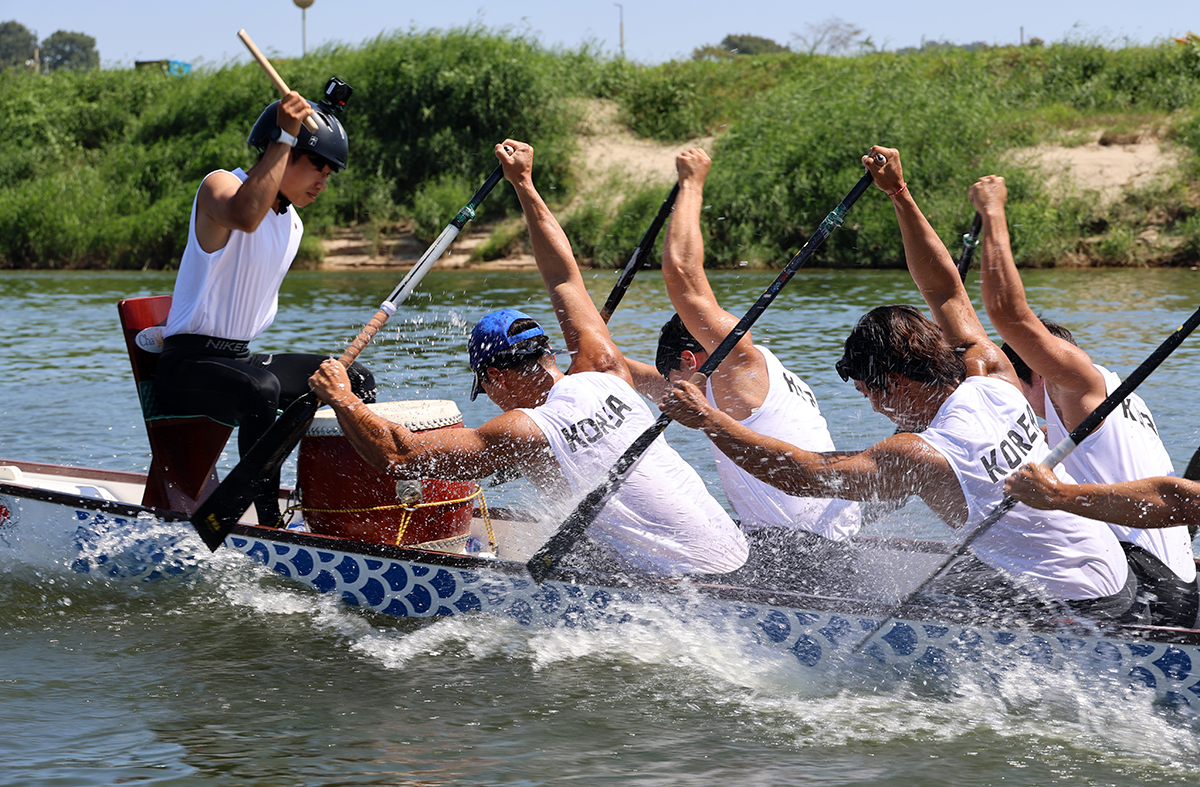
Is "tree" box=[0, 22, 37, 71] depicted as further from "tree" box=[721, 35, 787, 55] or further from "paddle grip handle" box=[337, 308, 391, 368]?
"paddle grip handle" box=[337, 308, 391, 368]

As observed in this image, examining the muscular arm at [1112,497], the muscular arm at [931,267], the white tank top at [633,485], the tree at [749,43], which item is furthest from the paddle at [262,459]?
the tree at [749,43]

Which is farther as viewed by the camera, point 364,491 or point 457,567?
point 364,491

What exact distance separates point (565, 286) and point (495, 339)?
849mm

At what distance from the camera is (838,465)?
4.12 m

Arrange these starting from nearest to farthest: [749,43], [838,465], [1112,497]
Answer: [1112,497] < [838,465] < [749,43]

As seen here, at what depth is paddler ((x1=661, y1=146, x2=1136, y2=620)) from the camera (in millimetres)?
4035

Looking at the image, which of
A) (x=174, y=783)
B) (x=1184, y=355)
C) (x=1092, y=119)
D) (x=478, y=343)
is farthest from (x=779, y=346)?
(x=1092, y=119)

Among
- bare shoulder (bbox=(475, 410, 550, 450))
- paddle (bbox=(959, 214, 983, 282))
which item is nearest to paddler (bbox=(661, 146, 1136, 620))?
bare shoulder (bbox=(475, 410, 550, 450))

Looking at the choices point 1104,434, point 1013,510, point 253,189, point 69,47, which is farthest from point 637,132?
point 69,47

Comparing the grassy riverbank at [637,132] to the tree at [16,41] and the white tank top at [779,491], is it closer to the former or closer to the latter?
the white tank top at [779,491]

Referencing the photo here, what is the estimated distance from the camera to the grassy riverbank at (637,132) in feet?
81.5

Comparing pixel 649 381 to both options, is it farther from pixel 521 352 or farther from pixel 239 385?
pixel 239 385

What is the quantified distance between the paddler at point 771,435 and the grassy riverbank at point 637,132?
57.3 feet

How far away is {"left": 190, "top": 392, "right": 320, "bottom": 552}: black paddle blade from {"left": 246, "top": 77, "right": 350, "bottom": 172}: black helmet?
3.59ft
